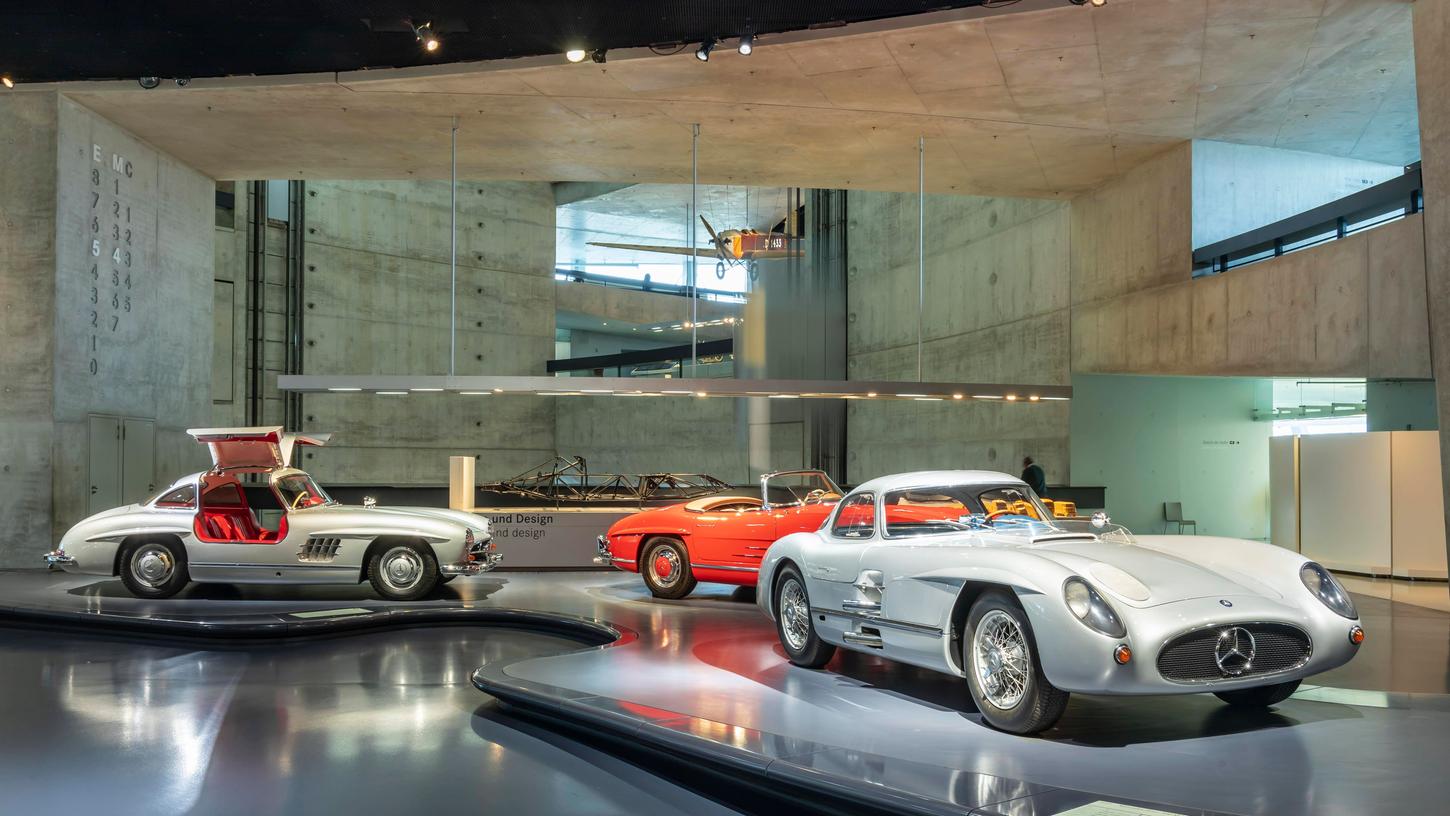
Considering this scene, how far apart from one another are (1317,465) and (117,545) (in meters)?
13.0

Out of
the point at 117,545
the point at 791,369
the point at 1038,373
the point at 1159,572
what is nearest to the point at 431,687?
the point at 1159,572

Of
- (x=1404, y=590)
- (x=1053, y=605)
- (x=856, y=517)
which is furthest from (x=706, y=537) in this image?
(x=1404, y=590)

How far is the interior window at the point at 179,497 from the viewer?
10.3m

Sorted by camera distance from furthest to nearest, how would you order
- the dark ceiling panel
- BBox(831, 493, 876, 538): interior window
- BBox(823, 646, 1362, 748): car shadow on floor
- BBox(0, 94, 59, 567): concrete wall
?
BBox(0, 94, 59, 567): concrete wall < the dark ceiling panel < BBox(831, 493, 876, 538): interior window < BBox(823, 646, 1362, 748): car shadow on floor

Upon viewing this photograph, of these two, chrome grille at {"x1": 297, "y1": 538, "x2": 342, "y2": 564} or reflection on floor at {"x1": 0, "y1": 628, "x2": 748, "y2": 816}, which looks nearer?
reflection on floor at {"x1": 0, "y1": 628, "x2": 748, "y2": 816}

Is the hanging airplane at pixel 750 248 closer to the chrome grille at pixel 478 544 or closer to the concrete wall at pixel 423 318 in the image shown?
the concrete wall at pixel 423 318

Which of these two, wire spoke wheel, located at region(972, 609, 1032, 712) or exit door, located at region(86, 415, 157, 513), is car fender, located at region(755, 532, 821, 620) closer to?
wire spoke wheel, located at region(972, 609, 1032, 712)

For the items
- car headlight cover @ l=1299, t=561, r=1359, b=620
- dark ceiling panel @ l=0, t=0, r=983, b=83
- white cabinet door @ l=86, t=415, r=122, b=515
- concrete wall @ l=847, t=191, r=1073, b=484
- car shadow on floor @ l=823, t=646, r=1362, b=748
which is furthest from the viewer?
concrete wall @ l=847, t=191, r=1073, b=484

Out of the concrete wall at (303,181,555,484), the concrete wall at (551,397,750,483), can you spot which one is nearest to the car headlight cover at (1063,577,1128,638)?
the concrete wall at (303,181,555,484)

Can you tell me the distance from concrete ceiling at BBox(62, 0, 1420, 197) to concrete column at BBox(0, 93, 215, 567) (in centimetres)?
64

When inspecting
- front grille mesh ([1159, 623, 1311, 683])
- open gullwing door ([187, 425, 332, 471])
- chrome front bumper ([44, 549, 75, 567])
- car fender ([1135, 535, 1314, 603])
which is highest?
open gullwing door ([187, 425, 332, 471])

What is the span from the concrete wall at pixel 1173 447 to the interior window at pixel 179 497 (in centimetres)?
1119

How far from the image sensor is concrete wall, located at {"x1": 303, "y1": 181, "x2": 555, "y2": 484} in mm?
21891

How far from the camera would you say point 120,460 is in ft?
42.8
